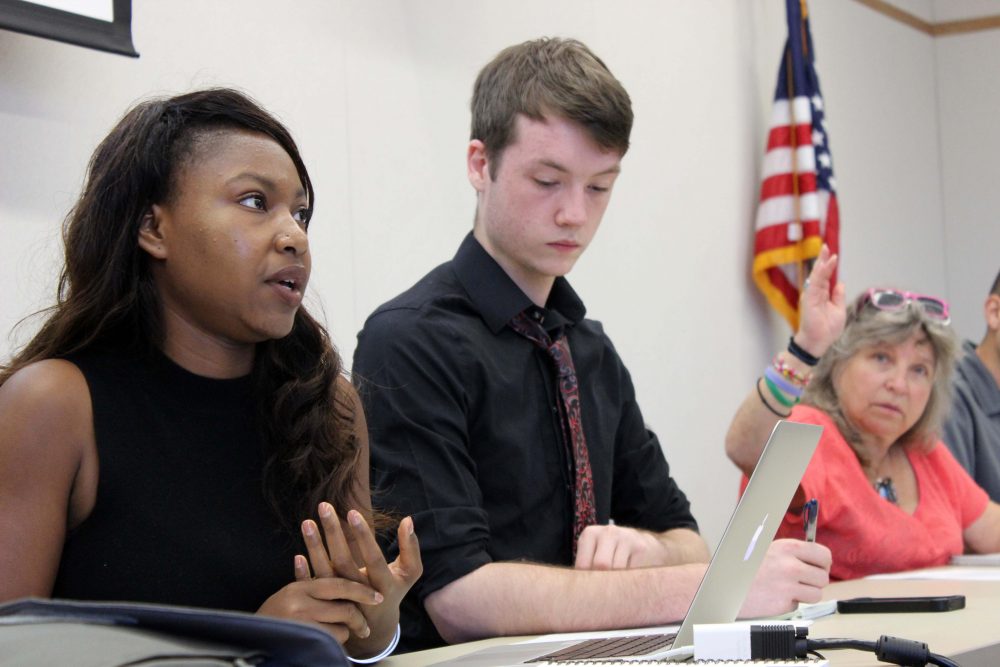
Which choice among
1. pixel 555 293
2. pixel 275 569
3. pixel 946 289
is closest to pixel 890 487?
pixel 555 293

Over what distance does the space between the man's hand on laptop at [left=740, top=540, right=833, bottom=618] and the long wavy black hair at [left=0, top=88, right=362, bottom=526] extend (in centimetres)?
61

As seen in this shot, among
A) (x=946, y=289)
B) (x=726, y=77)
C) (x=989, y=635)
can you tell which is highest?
(x=726, y=77)

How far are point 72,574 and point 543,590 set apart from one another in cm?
70

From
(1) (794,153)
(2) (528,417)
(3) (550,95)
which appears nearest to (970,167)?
(1) (794,153)

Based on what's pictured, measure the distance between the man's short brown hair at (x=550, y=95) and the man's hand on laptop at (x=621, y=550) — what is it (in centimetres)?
66

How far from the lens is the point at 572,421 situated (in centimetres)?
218

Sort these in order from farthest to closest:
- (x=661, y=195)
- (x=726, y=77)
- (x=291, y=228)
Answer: (x=726, y=77) → (x=661, y=195) → (x=291, y=228)

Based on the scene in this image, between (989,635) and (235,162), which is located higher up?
(235,162)

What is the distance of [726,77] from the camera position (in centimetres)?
463

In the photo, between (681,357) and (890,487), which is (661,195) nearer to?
(681,357)

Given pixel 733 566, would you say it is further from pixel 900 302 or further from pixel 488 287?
pixel 900 302

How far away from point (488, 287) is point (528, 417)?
23 cm

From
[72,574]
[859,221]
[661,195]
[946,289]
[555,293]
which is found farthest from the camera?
[946,289]

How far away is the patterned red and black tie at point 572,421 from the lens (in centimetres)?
215
